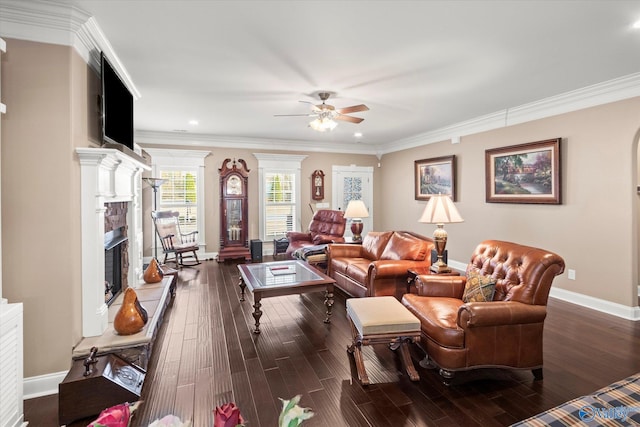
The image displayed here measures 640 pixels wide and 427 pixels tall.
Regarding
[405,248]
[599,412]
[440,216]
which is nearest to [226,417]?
[599,412]

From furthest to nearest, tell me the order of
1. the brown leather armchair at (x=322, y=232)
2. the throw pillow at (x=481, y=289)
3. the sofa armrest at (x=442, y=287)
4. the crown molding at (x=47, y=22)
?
the brown leather armchair at (x=322, y=232) → the sofa armrest at (x=442, y=287) → the throw pillow at (x=481, y=289) → the crown molding at (x=47, y=22)

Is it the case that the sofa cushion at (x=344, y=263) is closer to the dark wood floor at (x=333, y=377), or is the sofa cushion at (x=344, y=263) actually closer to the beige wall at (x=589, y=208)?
the dark wood floor at (x=333, y=377)

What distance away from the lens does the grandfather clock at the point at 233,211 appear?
22.5 feet

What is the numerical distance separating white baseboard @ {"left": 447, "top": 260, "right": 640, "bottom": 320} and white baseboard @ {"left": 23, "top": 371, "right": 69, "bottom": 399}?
5.42 meters

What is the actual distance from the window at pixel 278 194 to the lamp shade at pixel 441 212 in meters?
4.43

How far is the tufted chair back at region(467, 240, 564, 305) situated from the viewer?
7.73 feet

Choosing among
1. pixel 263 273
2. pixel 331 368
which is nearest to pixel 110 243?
pixel 263 273

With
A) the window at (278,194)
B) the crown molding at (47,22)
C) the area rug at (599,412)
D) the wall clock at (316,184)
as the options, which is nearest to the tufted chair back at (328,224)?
the window at (278,194)

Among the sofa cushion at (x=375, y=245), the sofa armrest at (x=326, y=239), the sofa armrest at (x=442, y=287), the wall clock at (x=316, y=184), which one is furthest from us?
the wall clock at (x=316, y=184)

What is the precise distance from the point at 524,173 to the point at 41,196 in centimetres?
555

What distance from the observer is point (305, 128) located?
6168 millimetres

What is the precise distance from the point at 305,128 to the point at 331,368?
181 inches

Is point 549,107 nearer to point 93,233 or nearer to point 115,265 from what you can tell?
point 93,233

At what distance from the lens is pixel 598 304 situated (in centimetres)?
393
